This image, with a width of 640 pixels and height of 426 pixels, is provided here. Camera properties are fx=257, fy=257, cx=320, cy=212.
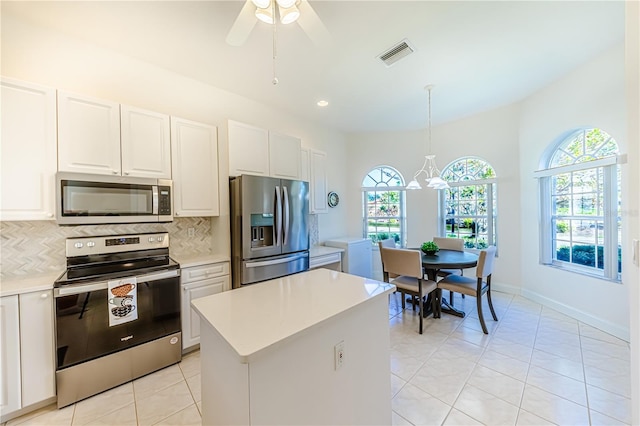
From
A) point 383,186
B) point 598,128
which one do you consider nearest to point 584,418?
point 598,128

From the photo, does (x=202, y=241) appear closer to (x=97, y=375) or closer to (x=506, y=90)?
(x=97, y=375)

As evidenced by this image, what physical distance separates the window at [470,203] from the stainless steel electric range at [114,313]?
440cm

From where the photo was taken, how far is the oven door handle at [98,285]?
179 cm

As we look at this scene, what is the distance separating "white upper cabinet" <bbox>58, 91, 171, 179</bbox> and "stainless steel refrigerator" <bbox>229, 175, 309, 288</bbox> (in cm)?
77

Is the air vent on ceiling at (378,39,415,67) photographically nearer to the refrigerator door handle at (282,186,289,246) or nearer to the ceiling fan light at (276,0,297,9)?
the ceiling fan light at (276,0,297,9)

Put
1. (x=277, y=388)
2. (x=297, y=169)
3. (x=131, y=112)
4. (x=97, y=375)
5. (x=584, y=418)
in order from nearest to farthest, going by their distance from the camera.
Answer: (x=277, y=388) → (x=584, y=418) → (x=97, y=375) → (x=131, y=112) → (x=297, y=169)

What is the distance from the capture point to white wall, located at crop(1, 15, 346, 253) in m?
2.06

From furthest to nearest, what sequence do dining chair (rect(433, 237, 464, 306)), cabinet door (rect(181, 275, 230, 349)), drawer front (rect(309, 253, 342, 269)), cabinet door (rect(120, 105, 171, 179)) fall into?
dining chair (rect(433, 237, 464, 306))
drawer front (rect(309, 253, 342, 269))
cabinet door (rect(181, 275, 230, 349))
cabinet door (rect(120, 105, 171, 179))

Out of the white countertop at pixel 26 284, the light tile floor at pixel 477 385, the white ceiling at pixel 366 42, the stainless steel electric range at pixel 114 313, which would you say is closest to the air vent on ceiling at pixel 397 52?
the white ceiling at pixel 366 42

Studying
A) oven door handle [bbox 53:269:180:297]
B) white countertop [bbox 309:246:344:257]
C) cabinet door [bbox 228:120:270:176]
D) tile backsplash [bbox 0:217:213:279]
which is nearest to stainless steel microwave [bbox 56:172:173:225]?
tile backsplash [bbox 0:217:213:279]

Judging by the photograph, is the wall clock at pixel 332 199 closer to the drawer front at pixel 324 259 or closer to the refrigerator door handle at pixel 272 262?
the drawer front at pixel 324 259

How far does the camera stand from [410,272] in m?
2.98

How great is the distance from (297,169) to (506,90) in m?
2.95

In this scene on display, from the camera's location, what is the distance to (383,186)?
5148 millimetres
